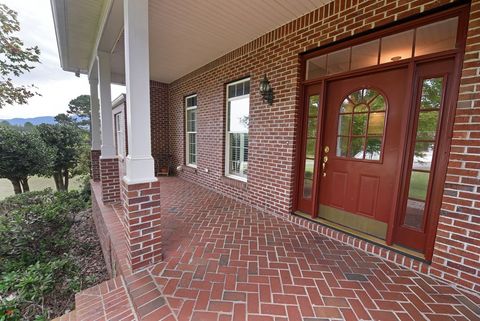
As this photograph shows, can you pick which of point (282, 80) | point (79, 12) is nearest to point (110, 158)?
point (79, 12)

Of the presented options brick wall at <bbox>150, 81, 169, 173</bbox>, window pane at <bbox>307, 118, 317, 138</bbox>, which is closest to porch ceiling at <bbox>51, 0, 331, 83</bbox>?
window pane at <bbox>307, 118, 317, 138</bbox>

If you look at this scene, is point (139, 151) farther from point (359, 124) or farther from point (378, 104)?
point (378, 104)

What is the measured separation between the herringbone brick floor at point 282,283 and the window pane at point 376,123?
141 centimetres

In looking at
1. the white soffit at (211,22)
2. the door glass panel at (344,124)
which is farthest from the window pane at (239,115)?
the door glass panel at (344,124)

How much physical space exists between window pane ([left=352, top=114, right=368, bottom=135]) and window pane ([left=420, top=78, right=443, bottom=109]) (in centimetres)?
53

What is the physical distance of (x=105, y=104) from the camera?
12.5 feet

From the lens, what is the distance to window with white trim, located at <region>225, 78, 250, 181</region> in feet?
13.4

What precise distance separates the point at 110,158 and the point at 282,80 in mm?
3469

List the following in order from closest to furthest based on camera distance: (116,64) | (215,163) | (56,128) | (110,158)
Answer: (110,158) < (215,163) < (116,64) < (56,128)

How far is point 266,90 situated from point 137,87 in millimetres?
2019

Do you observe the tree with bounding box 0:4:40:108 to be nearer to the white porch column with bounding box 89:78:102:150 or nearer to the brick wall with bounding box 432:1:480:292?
the white porch column with bounding box 89:78:102:150

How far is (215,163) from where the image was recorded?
4789mm

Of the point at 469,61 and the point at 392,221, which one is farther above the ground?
the point at 469,61

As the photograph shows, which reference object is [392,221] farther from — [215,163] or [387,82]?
[215,163]
